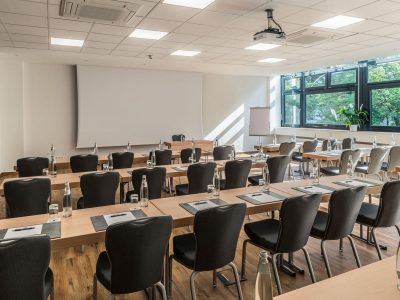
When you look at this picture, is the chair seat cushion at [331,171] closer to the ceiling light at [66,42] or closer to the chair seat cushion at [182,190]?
the chair seat cushion at [182,190]

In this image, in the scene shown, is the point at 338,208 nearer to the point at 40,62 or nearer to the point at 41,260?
the point at 41,260

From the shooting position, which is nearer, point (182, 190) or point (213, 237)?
point (213, 237)

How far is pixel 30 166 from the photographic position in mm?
5059

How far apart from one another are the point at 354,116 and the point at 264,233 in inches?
302

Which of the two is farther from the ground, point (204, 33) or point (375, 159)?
point (204, 33)

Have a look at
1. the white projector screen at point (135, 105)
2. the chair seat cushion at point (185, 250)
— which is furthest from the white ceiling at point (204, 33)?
the chair seat cushion at point (185, 250)

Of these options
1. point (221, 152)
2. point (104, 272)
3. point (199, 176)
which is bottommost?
point (104, 272)

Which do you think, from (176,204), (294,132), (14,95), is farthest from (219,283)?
(294,132)

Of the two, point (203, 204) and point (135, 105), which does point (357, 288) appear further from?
point (135, 105)

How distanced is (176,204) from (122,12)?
3.23 m

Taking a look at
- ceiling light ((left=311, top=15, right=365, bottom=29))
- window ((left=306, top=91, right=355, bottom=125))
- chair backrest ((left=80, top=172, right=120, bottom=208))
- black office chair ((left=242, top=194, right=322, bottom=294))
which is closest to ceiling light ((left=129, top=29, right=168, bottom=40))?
ceiling light ((left=311, top=15, right=365, bottom=29))

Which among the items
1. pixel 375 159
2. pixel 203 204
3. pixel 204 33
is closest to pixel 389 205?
pixel 203 204

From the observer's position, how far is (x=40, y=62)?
9.04 m

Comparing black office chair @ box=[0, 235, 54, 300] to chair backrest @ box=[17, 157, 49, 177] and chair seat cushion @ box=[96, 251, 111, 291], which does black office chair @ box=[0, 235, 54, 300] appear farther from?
chair backrest @ box=[17, 157, 49, 177]
